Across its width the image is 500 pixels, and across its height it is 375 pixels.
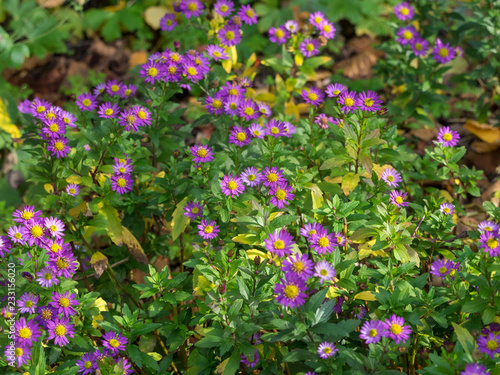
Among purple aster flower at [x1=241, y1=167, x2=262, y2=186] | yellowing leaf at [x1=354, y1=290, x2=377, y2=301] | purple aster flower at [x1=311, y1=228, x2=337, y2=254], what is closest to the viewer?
purple aster flower at [x1=311, y1=228, x2=337, y2=254]

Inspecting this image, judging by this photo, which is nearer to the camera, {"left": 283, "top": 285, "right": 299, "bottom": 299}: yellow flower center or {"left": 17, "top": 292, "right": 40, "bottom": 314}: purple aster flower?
{"left": 283, "top": 285, "right": 299, "bottom": 299}: yellow flower center

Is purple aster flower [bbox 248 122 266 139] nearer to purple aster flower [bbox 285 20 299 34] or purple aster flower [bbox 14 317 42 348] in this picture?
purple aster flower [bbox 285 20 299 34]

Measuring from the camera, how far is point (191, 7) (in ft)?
9.18

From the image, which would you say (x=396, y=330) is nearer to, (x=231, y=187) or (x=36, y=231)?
(x=231, y=187)

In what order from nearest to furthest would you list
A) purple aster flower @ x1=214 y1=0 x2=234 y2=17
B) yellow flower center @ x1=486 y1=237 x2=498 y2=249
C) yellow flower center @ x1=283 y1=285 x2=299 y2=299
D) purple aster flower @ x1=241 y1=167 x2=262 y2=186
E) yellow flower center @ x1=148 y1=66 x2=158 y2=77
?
yellow flower center @ x1=283 y1=285 x2=299 y2=299 < yellow flower center @ x1=486 y1=237 x2=498 y2=249 < purple aster flower @ x1=241 y1=167 x2=262 y2=186 < yellow flower center @ x1=148 y1=66 x2=158 y2=77 < purple aster flower @ x1=214 y1=0 x2=234 y2=17

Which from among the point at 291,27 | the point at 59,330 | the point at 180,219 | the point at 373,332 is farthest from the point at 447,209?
the point at 59,330

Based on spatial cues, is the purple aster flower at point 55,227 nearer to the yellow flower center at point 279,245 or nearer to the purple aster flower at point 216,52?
the yellow flower center at point 279,245

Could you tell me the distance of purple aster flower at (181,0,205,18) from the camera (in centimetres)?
280

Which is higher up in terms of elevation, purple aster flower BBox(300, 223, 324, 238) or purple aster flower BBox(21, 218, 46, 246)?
purple aster flower BBox(21, 218, 46, 246)

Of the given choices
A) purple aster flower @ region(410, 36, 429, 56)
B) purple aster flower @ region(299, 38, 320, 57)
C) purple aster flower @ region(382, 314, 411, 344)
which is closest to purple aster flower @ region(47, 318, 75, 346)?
purple aster flower @ region(382, 314, 411, 344)

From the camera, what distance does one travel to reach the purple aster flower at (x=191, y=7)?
280 centimetres

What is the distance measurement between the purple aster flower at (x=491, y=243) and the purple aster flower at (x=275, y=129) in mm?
955

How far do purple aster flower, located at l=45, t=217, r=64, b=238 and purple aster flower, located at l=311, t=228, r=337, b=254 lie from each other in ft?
3.32

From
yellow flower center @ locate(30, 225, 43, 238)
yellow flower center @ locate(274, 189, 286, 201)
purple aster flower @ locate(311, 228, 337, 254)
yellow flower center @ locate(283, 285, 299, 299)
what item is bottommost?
purple aster flower @ locate(311, 228, 337, 254)
